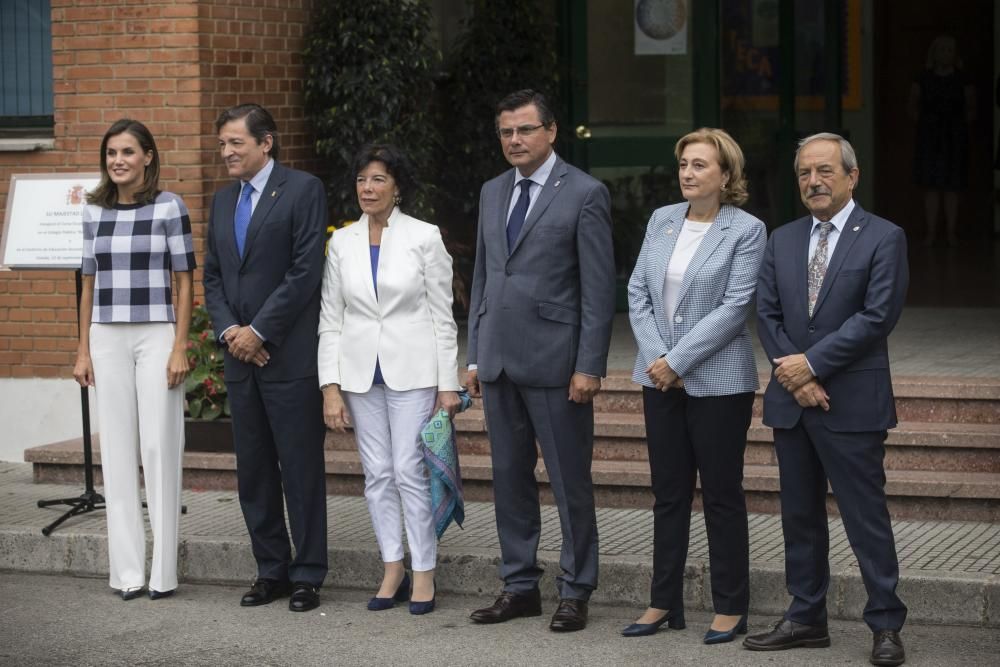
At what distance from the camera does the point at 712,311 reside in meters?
6.11

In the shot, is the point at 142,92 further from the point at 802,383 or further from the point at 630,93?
the point at 802,383

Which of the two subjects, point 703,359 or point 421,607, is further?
point 421,607

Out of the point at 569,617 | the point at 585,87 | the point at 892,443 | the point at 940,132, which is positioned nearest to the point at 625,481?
the point at 892,443

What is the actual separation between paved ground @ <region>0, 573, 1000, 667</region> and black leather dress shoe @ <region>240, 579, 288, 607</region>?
45mm

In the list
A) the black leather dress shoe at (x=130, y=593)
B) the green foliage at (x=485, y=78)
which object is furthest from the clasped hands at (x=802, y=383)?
the green foliage at (x=485, y=78)

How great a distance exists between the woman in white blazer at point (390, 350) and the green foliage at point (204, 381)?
2.20m

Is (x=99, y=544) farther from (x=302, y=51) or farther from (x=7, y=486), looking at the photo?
(x=302, y=51)

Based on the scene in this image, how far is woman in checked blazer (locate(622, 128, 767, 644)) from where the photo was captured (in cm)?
608

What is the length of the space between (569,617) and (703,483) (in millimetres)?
784

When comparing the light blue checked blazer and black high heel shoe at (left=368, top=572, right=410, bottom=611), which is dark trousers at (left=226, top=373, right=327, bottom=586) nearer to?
black high heel shoe at (left=368, top=572, right=410, bottom=611)

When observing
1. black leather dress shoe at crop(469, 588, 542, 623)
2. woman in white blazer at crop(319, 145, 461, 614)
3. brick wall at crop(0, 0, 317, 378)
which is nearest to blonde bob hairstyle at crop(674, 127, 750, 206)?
woman in white blazer at crop(319, 145, 461, 614)

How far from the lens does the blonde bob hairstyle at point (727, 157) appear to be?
6090 millimetres

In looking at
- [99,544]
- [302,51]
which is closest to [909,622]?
[99,544]

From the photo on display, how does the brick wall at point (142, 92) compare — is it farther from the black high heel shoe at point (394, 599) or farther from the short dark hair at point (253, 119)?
the black high heel shoe at point (394, 599)
